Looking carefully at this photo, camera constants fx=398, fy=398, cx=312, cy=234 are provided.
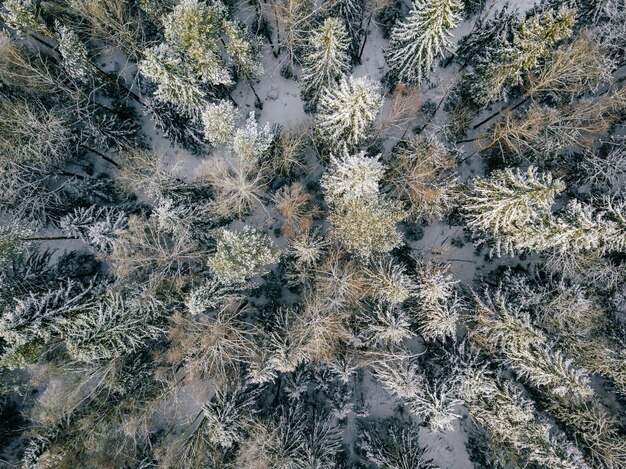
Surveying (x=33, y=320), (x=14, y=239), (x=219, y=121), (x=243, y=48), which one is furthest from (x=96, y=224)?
(x=243, y=48)

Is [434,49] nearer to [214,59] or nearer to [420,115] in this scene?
[420,115]

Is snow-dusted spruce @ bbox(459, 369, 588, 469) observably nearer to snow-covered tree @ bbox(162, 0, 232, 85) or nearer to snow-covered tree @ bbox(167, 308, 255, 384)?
snow-covered tree @ bbox(167, 308, 255, 384)

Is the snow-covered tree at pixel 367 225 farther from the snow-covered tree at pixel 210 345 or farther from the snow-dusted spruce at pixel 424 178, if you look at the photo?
the snow-covered tree at pixel 210 345

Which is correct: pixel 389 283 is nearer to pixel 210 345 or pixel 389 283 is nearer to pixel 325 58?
pixel 210 345

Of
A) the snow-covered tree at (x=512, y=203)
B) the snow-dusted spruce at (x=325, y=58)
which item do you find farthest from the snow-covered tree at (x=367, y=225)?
the snow-dusted spruce at (x=325, y=58)

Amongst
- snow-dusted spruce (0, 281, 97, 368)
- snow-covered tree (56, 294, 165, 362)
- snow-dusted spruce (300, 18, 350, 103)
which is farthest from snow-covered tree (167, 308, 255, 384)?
snow-dusted spruce (300, 18, 350, 103)
